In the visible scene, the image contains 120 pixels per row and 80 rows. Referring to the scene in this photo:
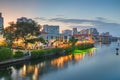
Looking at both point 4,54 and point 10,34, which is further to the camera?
point 10,34

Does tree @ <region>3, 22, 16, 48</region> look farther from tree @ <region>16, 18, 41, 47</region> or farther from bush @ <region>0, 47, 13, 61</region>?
bush @ <region>0, 47, 13, 61</region>

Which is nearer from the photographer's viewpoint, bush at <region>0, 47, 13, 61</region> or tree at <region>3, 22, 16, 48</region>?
bush at <region>0, 47, 13, 61</region>

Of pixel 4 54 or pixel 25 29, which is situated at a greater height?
pixel 25 29

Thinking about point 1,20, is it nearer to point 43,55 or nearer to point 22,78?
point 43,55

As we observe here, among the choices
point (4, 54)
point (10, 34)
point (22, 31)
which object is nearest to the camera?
point (4, 54)

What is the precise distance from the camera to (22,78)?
22.8 m

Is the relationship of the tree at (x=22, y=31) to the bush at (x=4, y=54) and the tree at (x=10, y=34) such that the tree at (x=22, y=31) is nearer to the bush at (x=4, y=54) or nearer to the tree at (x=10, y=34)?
the tree at (x=10, y=34)

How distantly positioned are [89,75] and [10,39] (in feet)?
86.8

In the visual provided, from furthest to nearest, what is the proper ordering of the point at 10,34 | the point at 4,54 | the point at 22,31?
the point at 10,34, the point at 22,31, the point at 4,54

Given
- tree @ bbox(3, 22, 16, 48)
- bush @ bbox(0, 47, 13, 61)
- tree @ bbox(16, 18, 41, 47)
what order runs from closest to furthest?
bush @ bbox(0, 47, 13, 61), tree @ bbox(16, 18, 41, 47), tree @ bbox(3, 22, 16, 48)

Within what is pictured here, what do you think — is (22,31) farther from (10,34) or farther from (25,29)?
(10,34)

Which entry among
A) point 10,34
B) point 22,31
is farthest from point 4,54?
point 10,34

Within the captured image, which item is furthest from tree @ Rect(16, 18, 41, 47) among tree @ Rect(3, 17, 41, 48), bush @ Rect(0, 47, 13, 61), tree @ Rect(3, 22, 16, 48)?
bush @ Rect(0, 47, 13, 61)

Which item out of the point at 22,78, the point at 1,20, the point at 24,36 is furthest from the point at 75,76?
the point at 1,20
